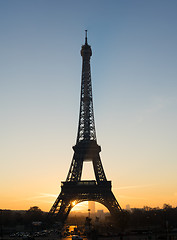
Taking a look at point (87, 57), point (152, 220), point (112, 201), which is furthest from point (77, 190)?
point (87, 57)

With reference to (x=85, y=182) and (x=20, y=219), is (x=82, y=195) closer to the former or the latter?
(x=85, y=182)

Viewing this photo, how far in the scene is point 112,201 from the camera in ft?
295

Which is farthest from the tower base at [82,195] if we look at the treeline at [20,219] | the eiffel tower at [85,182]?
the treeline at [20,219]

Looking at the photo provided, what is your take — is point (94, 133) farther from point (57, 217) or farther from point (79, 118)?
point (57, 217)

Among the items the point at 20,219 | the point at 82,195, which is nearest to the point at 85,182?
the point at 82,195

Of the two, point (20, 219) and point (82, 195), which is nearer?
point (82, 195)

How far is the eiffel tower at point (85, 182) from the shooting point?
3553 inches

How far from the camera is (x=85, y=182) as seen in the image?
312ft

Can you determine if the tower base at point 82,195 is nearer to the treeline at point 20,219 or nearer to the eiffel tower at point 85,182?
the eiffel tower at point 85,182

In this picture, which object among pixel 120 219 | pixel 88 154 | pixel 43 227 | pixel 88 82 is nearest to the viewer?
pixel 120 219

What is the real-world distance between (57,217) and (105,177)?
73.4ft

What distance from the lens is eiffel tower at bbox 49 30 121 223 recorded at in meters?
90.2

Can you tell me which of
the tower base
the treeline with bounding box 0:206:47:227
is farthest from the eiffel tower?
the treeline with bounding box 0:206:47:227

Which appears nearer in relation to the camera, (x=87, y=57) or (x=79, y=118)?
(x=79, y=118)
